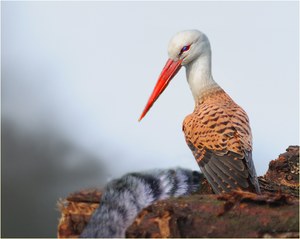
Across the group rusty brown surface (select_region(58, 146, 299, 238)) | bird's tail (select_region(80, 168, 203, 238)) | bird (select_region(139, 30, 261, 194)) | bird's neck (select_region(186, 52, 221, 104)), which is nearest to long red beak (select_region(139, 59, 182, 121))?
bird (select_region(139, 30, 261, 194))

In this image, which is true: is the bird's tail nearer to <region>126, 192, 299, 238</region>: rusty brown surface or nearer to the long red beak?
<region>126, 192, 299, 238</region>: rusty brown surface

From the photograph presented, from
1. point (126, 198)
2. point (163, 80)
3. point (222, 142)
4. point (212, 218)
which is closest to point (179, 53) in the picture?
point (163, 80)

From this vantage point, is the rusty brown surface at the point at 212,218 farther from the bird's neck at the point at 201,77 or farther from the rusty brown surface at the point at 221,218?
the bird's neck at the point at 201,77

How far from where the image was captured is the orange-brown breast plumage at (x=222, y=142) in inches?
119

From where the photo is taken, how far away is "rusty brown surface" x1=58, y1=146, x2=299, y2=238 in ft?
7.24

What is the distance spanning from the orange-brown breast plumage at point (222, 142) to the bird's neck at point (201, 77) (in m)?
0.08

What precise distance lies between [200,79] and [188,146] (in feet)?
1.78

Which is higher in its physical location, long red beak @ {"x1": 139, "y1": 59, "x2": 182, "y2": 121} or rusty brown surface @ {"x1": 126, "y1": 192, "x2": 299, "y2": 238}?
long red beak @ {"x1": 139, "y1": 59, "x2": 182, "y2": 121}

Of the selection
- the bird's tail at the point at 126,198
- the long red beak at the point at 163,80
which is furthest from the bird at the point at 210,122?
the bird's tail at the point at 126,198

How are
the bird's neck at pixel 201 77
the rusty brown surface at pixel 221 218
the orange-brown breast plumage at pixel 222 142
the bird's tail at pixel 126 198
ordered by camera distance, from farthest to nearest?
the bird's neck at pixel 201 77 → the orange-brown breast plumage at pixel 222 142 → the bird's tail at pixel 126 198 → the rusty brown surface at pixel 221 218

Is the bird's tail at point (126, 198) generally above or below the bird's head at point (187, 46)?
below

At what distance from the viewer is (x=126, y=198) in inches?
94.6

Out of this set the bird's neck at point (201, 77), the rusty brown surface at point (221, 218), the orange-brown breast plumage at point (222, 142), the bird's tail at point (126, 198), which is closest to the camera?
the rusty brown surface at point (221, 218)

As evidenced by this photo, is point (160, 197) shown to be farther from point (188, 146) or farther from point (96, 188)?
point (188, 146)
